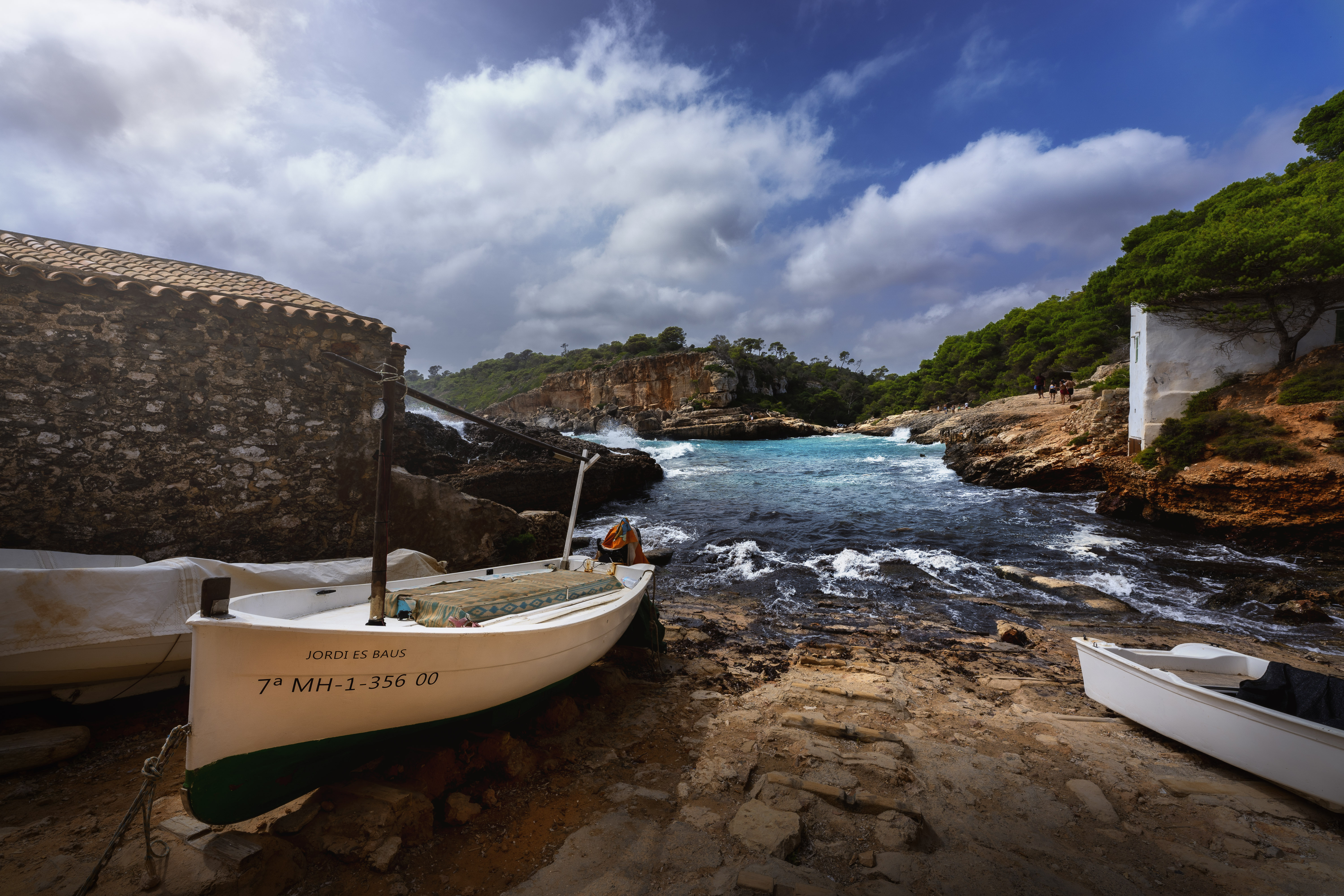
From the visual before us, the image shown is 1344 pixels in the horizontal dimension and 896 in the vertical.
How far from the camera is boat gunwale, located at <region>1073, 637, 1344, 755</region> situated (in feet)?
10.3

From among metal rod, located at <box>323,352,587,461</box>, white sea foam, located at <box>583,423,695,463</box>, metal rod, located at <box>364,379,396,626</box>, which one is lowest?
metal rod, located at <box>364,379,396,626</box>

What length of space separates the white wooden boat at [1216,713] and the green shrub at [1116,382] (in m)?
20.7

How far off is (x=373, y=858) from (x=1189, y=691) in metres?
5.57

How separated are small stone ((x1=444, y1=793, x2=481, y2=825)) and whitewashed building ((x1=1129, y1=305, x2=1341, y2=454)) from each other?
17.3 meters

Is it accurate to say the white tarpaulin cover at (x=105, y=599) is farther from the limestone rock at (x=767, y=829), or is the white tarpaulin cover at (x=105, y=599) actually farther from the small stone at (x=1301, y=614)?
the small stone at (x=1301, y=614)

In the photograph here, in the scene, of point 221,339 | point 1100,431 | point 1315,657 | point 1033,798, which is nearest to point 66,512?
point 221,339

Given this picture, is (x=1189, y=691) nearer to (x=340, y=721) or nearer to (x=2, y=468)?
(x=340, y=721)

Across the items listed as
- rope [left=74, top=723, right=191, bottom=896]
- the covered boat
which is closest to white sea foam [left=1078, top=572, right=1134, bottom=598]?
rope [left=74, top=723, right=191, bottom=896]

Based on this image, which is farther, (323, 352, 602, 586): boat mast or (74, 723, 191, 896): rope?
(323, 352, 602, 586): boat mast

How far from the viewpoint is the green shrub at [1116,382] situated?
824 inches

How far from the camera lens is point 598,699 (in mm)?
4438

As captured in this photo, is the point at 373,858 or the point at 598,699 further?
the point at 598,699

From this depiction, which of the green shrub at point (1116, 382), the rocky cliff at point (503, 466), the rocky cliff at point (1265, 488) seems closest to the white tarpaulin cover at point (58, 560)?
the rocky cliff at point (503, 466)

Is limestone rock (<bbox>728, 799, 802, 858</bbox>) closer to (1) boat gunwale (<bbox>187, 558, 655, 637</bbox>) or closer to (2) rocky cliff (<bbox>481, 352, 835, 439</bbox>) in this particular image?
(1) boat gunwale (<bbox>187, 558, 655, 637</bbox>)
